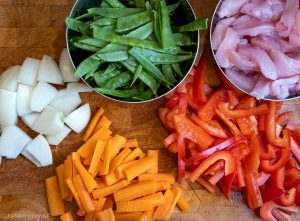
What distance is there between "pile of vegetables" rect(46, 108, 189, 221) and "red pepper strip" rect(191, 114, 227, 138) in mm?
332

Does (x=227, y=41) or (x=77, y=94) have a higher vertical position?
(x=227, y=41)

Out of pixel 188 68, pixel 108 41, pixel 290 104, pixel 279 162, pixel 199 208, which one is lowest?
pixel 199 208

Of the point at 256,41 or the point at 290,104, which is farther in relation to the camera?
the point at 290,104

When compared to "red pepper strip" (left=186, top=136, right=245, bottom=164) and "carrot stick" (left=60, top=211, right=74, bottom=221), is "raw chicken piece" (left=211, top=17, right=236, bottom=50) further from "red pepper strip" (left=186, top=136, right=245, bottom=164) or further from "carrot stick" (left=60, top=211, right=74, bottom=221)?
"carrot stick" (left=60, top=211, right=74, bottom=221)

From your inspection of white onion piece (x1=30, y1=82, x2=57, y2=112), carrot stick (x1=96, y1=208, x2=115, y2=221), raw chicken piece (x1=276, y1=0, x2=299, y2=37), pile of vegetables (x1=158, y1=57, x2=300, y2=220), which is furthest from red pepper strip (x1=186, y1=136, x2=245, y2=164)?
white onion piece (x1=30, y1=82, x2=57, y2=112)

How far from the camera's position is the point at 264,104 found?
2848 mm

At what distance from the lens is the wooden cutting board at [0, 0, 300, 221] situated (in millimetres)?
2926

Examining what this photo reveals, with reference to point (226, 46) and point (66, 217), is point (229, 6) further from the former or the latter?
point (66, 217)

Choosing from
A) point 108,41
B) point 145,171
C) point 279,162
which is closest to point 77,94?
point 108,41

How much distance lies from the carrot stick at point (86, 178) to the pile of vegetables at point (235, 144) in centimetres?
52

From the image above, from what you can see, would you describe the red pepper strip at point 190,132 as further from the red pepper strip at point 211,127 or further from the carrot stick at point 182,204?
the carrot stick at point 182,204

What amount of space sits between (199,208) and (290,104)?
0.92 meters

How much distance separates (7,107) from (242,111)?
4.96 feet

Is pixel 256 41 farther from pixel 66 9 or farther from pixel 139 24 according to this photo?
pixel 66 9
